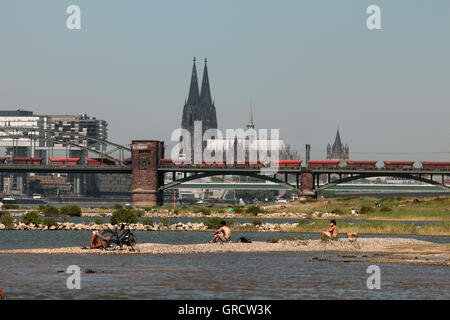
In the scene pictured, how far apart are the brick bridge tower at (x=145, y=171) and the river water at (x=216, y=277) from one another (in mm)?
135192

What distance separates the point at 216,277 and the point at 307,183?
147219 millimetres

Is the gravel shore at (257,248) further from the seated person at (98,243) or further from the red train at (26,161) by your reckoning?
the red train at (26,161)

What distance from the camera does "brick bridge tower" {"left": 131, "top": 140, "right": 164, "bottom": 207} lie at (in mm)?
183275

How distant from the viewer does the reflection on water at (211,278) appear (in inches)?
1235

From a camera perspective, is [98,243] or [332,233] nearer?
[98,243]

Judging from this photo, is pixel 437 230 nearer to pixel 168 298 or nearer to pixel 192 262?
pixel 192 262

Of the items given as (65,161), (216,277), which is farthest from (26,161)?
(216,277)

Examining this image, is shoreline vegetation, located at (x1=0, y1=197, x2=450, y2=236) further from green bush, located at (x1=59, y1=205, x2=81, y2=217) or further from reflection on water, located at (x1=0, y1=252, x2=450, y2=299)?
reflection on water, located at (x1=0, y1=252, x2=450, y2=299)

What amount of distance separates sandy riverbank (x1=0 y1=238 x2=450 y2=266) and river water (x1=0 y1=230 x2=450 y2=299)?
185 centimetres

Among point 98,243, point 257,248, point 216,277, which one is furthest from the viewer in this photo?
point 257,248

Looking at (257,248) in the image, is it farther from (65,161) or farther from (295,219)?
(65,161)

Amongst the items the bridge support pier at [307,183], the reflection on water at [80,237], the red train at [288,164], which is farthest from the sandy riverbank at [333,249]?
the red train at [288,164]

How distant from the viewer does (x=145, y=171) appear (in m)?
184
